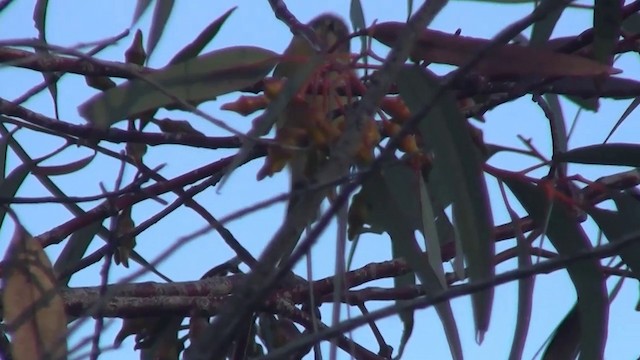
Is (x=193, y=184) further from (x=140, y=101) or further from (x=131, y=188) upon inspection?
(x=140, y=101)

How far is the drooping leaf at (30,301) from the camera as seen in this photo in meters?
0.88

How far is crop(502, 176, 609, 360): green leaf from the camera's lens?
3.20ft

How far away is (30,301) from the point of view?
93cm

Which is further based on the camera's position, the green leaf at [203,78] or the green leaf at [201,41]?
the green leaf at [201,41]

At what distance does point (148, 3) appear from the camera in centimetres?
90

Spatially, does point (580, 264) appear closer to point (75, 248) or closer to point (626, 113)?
point (626, 113)

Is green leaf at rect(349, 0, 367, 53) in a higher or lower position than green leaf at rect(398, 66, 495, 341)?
higher

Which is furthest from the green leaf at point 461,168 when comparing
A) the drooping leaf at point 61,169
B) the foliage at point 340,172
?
the drooping leaf at point 61,169

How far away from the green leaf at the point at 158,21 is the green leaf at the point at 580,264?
327 millimetres

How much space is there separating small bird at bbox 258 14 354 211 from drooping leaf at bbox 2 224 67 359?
0.23 meters

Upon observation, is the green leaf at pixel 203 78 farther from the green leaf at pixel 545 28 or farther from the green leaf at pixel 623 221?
the green leaf at pixel 623 221

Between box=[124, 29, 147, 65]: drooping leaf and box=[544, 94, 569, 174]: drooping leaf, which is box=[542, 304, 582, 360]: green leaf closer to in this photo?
box=[544, 94, 569, 174]: drooping leaf

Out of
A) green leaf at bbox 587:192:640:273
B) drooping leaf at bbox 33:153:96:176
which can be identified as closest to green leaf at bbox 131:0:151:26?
drooping leaf at bbox 33:153:96:176

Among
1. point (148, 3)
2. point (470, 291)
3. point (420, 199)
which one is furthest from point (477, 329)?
point (148, 3)
